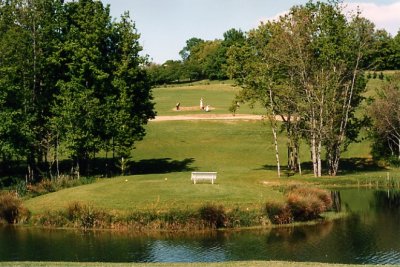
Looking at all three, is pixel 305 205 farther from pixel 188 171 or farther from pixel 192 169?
pixel 192 169

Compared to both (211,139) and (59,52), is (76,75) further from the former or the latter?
(211,139)

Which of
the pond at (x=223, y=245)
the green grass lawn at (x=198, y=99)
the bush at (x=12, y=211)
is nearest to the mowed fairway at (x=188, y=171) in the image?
the bush at (x=12, y=211)

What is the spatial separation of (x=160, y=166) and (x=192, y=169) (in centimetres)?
553

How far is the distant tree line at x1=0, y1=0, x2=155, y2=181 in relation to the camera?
59.3 meters

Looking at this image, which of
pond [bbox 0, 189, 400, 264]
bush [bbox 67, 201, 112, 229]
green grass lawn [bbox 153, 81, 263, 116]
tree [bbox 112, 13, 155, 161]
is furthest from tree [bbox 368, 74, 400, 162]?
bush [bbox 67, 201, 112, 229]

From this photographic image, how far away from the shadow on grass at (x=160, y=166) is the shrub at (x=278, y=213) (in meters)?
33.1

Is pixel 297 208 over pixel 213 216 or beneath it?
over

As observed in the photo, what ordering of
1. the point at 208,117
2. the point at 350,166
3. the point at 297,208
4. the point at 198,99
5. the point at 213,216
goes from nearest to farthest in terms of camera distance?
the point at 213,216, the point at 297,208, the point at 350,166, the point at 208,117, the point at 198,99

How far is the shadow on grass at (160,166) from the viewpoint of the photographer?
74000 millimetres

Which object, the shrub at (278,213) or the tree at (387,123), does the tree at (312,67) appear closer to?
the tree at (387,123)

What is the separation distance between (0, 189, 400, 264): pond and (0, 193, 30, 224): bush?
157cm

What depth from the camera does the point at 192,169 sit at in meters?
74.1

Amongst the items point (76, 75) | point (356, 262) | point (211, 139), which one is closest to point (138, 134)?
point (76, 75)

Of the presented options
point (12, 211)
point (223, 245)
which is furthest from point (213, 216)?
point (12, 211)
